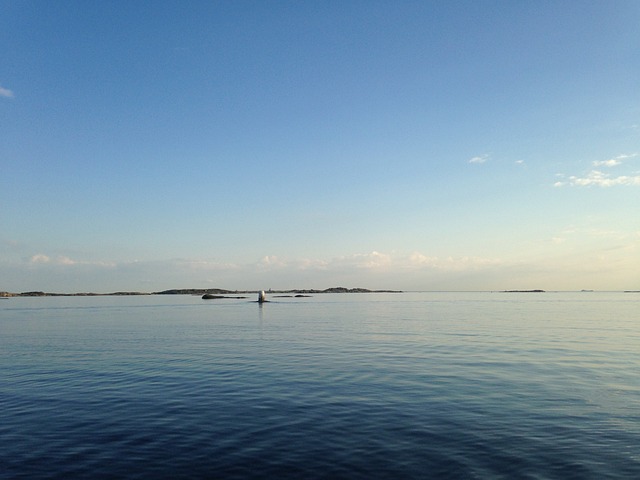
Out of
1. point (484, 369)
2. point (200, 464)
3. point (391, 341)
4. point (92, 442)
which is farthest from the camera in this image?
point (391, 341)

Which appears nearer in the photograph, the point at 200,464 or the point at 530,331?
the point at 200,464

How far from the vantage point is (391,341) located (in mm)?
48344

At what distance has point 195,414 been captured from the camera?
1991cm

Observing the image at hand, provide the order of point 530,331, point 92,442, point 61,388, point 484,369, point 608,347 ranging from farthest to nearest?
point 530,331
point 608,347
point 484,369
point 61,388
point 92,442

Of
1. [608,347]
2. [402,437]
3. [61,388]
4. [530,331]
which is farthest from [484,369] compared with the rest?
[530,331]

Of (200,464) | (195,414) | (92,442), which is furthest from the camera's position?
(195,414)

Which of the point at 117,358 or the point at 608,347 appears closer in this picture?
the point at 117,358

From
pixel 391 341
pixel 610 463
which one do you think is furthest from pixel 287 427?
pixel 391 341

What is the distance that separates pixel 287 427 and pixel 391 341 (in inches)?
1256

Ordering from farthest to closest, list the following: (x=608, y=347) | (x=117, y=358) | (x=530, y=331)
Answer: (x=530, y=331)
(x=608, y=347)
(x=117, y=358)

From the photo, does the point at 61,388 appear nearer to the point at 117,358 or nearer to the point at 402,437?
the point at 117,358

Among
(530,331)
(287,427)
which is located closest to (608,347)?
(530,331)

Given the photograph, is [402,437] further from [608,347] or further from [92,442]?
[608,347]

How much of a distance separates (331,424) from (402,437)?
10.0ft
